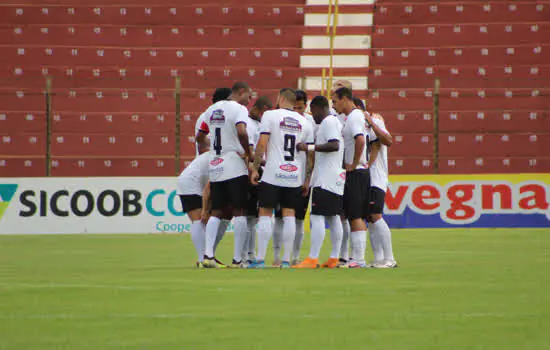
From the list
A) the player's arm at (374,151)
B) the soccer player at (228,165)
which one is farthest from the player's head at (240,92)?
the player's arm at (374,151)

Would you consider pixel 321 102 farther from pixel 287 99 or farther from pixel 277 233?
pixel 277 233

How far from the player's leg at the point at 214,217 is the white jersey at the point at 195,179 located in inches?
15.2

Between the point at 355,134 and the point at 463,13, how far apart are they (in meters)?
17.4

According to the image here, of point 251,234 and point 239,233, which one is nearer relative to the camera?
point 239,233

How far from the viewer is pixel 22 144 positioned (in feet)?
77.0

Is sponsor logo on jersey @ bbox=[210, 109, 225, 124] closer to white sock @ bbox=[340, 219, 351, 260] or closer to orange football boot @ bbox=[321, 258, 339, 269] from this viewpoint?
orange football boot @ bbox=[321, 258, 339, 269]

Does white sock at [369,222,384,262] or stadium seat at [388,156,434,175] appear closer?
white sock at [369,222,384,262]

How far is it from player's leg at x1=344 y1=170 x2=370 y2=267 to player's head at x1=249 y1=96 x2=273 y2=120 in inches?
43.7

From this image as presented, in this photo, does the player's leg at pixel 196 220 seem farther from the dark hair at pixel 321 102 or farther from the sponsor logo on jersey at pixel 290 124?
the dark hair at pixel 321 102

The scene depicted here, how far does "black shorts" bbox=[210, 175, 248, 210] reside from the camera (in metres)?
11.3

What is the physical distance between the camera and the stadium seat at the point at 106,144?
76.6 feet

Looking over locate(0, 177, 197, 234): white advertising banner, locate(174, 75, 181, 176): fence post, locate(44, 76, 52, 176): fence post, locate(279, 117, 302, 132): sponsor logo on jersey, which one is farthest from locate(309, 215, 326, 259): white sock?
locate(44, 76, 52, 176): fence post

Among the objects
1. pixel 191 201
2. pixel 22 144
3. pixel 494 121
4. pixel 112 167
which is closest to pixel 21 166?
pixel 22 144

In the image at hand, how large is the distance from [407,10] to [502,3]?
7.75 feet
